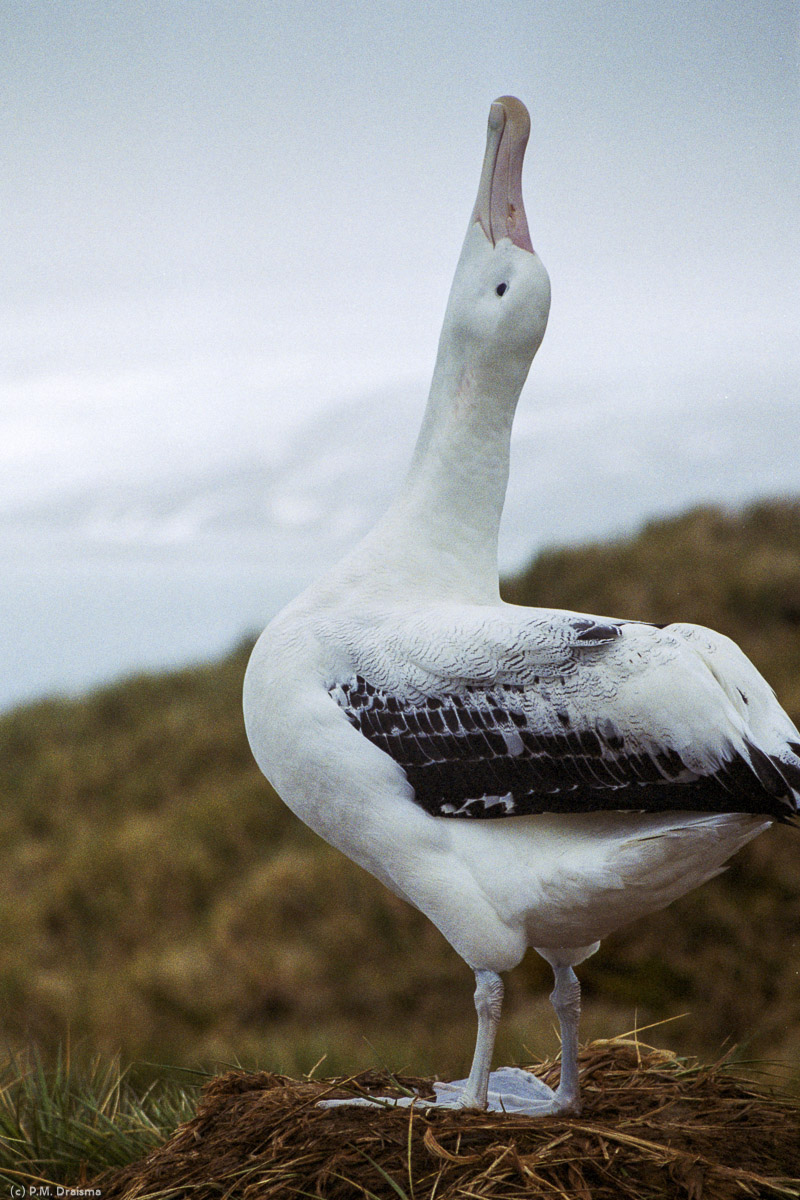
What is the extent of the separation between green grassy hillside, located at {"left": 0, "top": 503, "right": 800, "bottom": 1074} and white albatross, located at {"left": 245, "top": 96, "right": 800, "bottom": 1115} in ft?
6.95

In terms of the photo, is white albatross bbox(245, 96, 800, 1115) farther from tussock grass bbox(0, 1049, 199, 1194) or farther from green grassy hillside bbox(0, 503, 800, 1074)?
green grassy hillside bbox(0, 503, 800, 1074)

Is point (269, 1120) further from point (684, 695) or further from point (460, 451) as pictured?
point (460, 451)

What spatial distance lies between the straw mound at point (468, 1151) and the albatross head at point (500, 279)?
1.81 metres

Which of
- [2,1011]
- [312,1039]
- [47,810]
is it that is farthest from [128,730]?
[312,1039]

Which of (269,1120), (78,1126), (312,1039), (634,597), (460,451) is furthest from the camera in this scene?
(634,597)

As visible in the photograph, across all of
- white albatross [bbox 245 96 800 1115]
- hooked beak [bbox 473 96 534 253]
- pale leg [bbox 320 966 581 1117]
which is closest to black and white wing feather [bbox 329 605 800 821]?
white albatross [bbox 245 96 800 1115]

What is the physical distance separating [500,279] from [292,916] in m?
5.56

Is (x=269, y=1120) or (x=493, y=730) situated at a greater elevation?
(x=493, y=730)

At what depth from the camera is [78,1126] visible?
3.23 m

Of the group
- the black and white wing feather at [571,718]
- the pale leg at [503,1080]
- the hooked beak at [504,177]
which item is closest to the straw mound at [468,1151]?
the pale leg at [503,1080]

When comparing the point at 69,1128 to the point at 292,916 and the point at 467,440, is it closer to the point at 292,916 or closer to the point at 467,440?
the point at 467,440

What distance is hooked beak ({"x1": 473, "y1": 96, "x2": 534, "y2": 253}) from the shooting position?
3047mm

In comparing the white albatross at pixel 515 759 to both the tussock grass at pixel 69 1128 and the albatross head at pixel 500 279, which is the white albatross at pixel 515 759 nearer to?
the albatross head at pixel 500 279

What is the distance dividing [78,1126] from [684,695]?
2.11 metres
